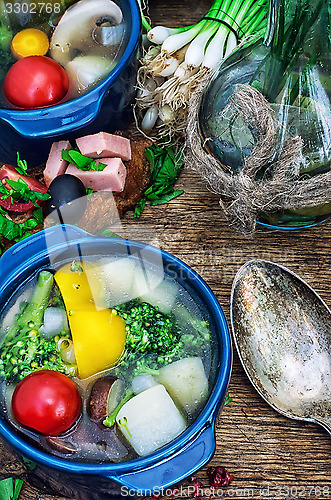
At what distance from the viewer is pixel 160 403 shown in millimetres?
1087

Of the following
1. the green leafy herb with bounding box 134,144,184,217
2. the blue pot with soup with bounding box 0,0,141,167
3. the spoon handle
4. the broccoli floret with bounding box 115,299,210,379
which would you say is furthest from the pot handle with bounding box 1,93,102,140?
the spoon handle

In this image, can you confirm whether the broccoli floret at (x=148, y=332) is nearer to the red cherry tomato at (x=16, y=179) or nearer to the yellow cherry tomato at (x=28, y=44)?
the red cherry tomato at (x=16, y=179)

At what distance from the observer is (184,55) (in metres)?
1.58

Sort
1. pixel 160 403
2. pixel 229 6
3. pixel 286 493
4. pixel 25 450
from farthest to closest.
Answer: pixel 229 6 → pixel 286 493 → pixel 160 403 → pixel 25 450

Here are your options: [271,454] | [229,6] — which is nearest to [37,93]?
[229,6]

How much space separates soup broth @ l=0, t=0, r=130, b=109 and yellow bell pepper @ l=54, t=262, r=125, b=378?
1.78ft

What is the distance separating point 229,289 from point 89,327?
414mm

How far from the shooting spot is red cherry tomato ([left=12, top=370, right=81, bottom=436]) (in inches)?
40.6

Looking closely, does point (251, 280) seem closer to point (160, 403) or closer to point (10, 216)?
point (160, 403)

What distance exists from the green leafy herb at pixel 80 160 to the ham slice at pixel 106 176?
0.01 meters

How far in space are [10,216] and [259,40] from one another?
75 centimetres

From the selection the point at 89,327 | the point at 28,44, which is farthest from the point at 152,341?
the point at 28,44

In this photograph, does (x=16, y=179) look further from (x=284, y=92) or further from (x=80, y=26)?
(x=284, y=92)

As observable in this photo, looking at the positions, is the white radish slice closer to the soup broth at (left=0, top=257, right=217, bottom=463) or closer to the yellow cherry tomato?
the soup broth at (left=0, top=257, right=217, bottom=463)
